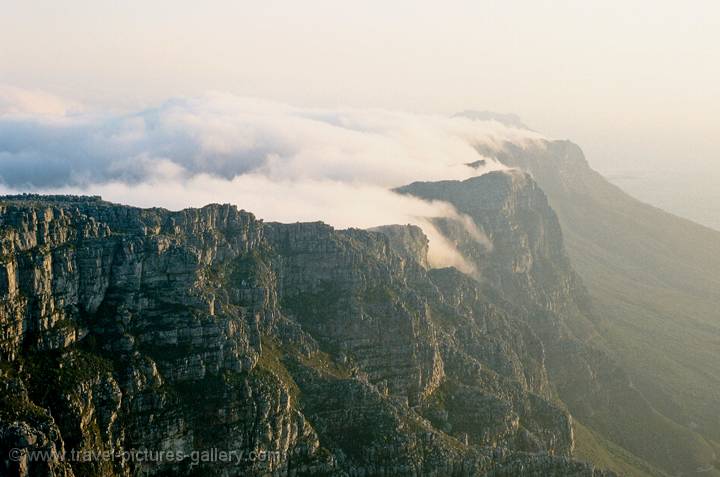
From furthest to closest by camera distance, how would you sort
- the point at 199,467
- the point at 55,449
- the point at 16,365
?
the point at 199,467
the point at 16,365
the point at 55,449

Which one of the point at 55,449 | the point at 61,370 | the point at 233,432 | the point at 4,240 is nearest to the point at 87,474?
the point at 55,449

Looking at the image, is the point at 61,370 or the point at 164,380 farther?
the point at 164,380

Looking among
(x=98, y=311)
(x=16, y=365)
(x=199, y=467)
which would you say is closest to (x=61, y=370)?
(x=16, y=365)

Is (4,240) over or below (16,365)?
over

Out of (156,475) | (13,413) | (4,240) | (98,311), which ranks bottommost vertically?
(156,475)

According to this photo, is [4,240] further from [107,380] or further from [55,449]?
[55,449]

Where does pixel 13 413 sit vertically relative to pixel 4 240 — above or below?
below

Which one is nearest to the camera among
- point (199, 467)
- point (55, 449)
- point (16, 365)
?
point (55, 449)

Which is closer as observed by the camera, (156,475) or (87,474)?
(87,474)

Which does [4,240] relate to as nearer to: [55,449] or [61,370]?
[61,370]
